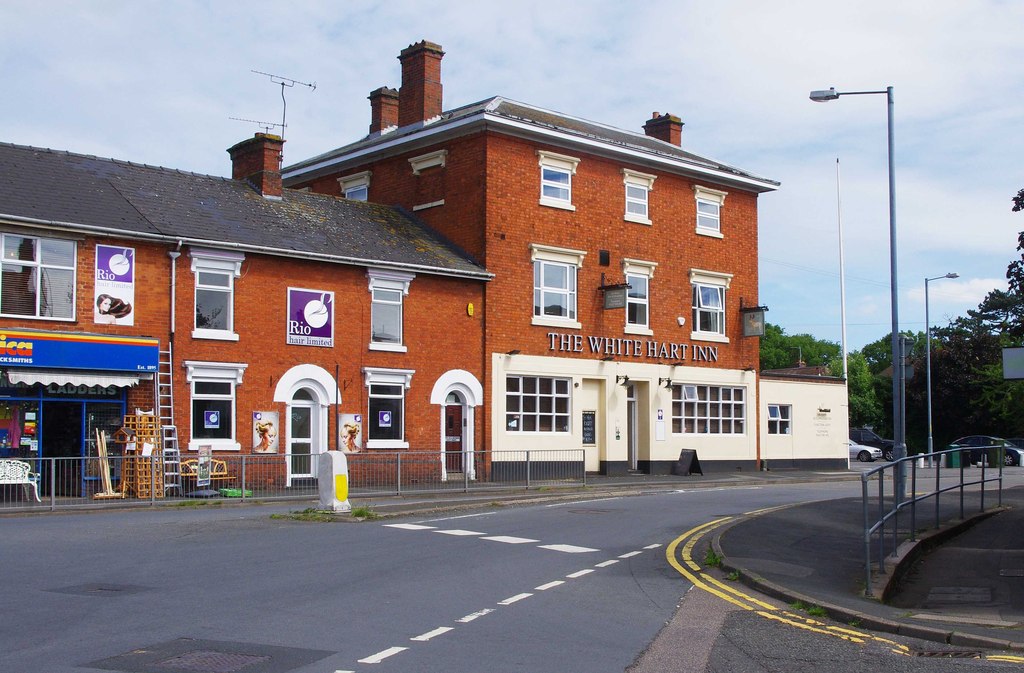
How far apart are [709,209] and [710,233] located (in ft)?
2.86

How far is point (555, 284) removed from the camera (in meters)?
35.0

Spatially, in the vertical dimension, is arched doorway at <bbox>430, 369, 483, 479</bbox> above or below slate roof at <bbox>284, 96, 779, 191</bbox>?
below

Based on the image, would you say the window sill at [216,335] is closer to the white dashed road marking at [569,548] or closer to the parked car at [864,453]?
the white dashed road marking at [569,548]

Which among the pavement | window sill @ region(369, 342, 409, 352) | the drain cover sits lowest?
the pavement

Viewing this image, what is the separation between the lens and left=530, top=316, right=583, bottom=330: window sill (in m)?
34.3

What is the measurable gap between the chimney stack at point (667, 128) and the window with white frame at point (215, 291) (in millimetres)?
20993

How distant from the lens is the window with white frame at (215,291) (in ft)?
89.2

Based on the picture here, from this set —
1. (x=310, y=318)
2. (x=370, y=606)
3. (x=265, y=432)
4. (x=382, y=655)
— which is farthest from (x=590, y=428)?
(x=382, y=655)

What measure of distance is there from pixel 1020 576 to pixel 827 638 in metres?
5.97

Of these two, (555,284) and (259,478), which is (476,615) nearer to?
(259,478)

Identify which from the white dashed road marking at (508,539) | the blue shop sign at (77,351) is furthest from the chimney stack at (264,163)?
the white dashed road marking at (508,539)

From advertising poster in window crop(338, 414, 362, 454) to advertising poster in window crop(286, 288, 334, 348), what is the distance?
196 cm

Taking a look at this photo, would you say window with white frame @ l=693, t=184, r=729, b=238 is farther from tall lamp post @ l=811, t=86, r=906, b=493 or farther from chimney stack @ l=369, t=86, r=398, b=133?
tall lamp post @ l=811, t=86, r=906, b=493

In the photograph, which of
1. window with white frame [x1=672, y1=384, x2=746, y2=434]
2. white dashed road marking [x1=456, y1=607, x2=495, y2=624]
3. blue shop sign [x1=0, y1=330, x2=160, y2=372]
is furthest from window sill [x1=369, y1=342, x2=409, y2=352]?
white dashed road marking [x1=456, y1=607, x2=495, y2=624]
